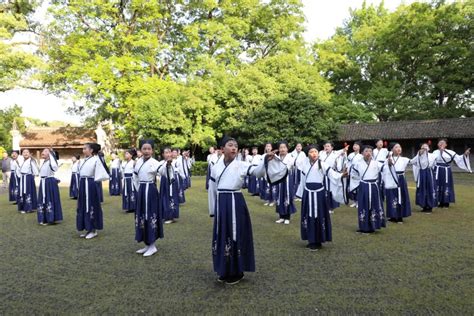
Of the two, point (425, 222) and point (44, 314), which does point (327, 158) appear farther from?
Answer: point (44, 314)

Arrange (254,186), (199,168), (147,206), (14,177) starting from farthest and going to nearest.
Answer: (199,168)
(254,186)
(14,177)
(147,206)

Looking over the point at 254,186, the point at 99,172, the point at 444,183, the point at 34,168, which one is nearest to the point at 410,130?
the point at 254,186

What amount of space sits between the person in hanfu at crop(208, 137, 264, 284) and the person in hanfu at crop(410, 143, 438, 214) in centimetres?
692

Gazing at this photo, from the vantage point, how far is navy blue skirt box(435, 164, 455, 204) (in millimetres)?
10680

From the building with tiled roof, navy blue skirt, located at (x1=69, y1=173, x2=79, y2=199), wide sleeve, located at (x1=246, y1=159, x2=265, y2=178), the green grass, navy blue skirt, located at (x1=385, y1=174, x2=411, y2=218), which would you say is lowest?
the green grass

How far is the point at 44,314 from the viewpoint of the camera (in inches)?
163

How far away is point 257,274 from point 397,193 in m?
4.86

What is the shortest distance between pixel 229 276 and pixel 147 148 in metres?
2.59

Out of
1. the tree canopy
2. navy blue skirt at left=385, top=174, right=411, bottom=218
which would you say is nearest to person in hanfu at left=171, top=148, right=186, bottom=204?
navy blue skirt at left=385, top=174, right=411, bottom=218

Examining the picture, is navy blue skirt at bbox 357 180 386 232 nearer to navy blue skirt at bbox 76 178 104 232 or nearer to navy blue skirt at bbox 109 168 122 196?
navy blue skirt at bbox 76 178 104 232

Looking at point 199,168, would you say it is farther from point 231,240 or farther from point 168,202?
point 231,240

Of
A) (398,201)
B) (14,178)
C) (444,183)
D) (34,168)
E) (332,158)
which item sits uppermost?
(34,168)

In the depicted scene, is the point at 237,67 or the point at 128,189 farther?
the point at 237,67

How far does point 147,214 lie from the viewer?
20.8ft
